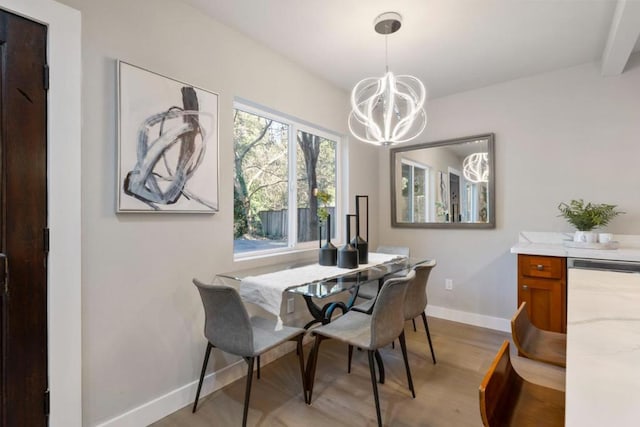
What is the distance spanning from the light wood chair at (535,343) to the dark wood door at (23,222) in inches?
81.6

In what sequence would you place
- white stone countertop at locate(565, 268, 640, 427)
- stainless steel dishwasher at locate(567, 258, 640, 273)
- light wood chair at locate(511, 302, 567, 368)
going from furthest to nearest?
1. stainless steel dishwasher at locate(567, 258, 640, 273)
2. light wood chair at locate(511, 302, 567, 368)
3. white stone countertop at locate(565, 268, 640, 427)

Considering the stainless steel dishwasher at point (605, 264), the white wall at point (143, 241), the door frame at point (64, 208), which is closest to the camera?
the door frame at point (64, 208)

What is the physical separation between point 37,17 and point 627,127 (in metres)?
4.10

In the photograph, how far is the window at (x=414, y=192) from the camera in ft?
12.3

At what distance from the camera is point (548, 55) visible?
2697 millimetres

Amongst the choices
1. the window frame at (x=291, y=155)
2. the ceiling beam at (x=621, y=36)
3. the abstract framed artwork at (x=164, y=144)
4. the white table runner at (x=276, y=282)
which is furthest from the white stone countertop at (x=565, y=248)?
the abstract framed artwork at (x=164, y=144)

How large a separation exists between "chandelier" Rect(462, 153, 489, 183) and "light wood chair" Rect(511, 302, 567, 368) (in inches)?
84.1

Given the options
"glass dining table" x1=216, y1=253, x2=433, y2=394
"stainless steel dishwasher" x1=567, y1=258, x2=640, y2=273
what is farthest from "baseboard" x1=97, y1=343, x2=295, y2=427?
"stainless steel dishwasher" x1=567, y1=258, x2=640, y2=273

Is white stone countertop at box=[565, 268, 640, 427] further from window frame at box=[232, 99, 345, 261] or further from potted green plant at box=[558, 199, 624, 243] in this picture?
window frame at box=[232, 99, 345, 261]

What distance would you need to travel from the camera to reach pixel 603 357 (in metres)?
0.80

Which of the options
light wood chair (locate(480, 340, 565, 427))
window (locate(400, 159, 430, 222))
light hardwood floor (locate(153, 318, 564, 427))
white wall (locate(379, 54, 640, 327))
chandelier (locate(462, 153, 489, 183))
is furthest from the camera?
window (locate(400, 159, 430, 222))

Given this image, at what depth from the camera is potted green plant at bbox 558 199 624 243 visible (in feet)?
8.60

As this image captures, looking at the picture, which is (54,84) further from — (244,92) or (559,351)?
(559,351)

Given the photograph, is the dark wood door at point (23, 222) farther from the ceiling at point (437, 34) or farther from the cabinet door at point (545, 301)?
the cabinet door at point (545, 301)
